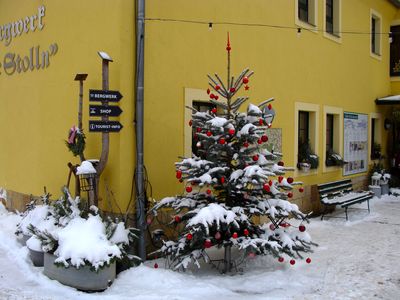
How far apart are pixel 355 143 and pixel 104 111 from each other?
8.44 meters

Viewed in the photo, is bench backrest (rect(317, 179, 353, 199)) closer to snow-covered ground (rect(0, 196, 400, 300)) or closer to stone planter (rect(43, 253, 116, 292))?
snow-covered ground (rect(0, 196, 400, 300))

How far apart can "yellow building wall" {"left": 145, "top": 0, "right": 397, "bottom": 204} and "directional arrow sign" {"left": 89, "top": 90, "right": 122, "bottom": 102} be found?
532 millimetres

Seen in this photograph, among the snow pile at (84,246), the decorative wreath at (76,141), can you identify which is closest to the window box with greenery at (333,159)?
the decorative wreath at (76,141)

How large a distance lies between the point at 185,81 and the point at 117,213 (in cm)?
221

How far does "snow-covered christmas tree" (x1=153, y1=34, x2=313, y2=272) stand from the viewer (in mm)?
5633

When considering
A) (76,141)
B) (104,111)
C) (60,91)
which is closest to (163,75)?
(104,111)

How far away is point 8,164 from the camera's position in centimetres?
912

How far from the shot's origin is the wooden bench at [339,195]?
983 cm

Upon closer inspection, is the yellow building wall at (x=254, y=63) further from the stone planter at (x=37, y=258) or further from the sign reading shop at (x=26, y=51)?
the sign reading shop at (x=26, y=51)

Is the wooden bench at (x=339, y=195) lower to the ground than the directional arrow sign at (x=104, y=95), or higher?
lower

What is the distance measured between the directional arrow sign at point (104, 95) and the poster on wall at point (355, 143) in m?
7.46

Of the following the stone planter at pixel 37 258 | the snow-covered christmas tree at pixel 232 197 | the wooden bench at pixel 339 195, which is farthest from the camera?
the wooden bench at pixel 339 195

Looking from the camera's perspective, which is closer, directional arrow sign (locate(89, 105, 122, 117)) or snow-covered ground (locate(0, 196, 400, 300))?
snow-covered ground (locate(0, 196, 400, 300))

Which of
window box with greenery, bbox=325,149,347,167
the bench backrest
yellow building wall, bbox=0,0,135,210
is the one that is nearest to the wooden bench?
the bench backrest
